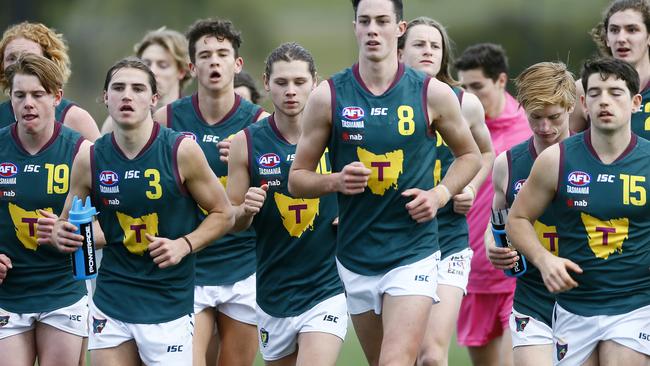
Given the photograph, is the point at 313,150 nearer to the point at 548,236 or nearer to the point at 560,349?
the point at 548,236

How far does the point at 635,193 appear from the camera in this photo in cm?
711

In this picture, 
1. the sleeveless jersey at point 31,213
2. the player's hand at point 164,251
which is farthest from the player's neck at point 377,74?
the sleeveless jersey at point 31,213

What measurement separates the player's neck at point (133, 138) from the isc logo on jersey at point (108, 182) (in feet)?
0.47

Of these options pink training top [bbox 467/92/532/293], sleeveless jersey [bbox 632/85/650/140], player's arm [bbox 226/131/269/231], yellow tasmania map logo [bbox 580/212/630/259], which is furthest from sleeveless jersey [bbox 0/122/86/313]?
sleeveless jersey [bbox 632/85/650/140]

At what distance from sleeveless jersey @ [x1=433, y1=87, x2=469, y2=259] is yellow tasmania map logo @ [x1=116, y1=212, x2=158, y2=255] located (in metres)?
2.17

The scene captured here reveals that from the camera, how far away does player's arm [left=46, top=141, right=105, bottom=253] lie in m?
7.33

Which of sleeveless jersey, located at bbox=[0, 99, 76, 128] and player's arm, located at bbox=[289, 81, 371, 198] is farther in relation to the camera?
sleeveless jersey, located at bbox=[0, 99, 76, 128]

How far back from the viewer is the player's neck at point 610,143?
23.6 ft

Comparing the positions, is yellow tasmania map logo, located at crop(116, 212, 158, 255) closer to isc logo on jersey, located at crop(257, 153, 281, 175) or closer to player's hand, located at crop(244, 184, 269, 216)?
player's hand, located at crop(244, 184, 269, 216)

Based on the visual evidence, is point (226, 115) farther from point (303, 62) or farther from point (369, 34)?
point (369, 34)

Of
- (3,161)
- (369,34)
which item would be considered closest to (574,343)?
(369,34)

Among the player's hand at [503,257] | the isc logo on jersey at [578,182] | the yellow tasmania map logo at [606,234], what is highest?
the isc logo on jersey at [578,182]

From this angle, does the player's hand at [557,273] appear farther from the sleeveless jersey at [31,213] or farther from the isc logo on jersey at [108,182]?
the sleeveless jersey at [31,213]

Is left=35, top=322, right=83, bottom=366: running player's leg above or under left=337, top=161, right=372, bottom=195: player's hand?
under
